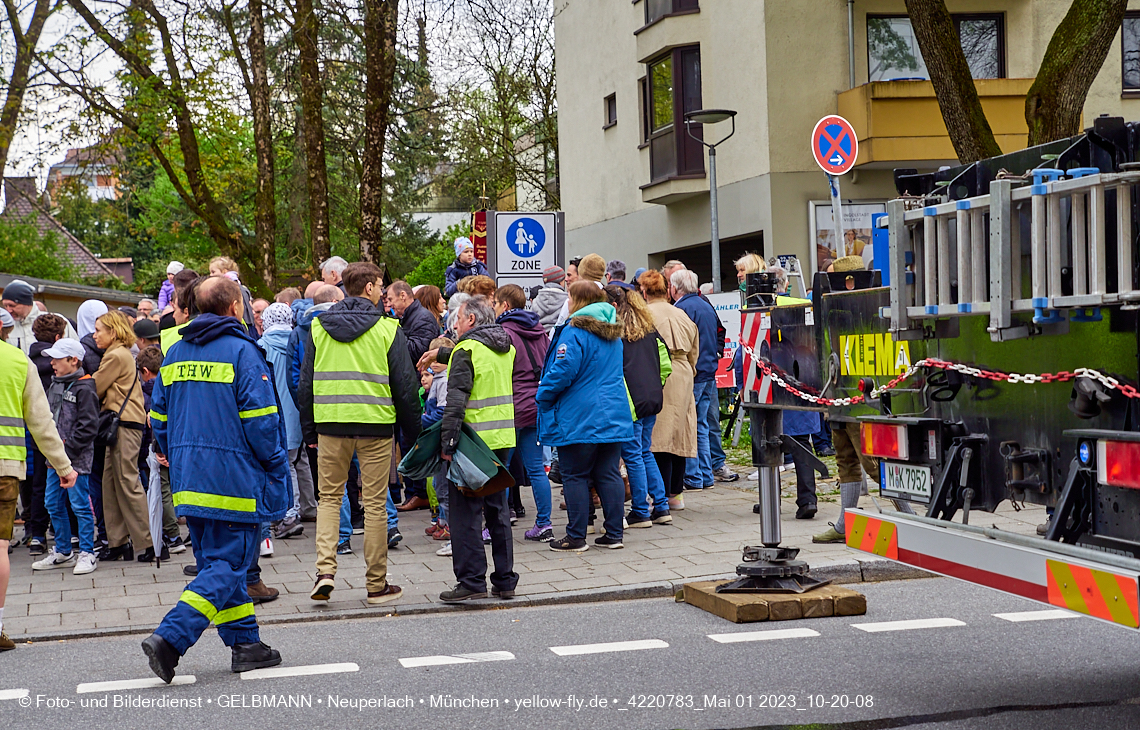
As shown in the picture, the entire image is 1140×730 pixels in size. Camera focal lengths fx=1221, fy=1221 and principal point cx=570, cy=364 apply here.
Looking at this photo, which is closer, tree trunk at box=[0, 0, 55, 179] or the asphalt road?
the asphalt road

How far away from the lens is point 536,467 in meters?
9.34

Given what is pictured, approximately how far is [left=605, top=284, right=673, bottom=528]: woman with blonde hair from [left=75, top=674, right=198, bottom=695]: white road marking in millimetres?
4255

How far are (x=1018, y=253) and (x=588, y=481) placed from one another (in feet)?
16.1

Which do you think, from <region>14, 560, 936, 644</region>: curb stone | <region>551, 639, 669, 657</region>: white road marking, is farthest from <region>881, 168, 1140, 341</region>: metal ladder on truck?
<region>14, 560, 936, 644</region>: curb stone

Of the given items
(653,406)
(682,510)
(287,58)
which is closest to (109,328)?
(653,406)

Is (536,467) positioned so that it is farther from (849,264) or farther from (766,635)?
(766,635)

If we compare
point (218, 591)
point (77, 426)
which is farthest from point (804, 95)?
point (218, 591)

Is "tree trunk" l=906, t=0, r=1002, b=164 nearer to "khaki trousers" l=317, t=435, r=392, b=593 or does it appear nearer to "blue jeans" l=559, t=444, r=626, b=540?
"blue jeans" l=559, t=444, r=626, b=540

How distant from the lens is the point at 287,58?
2378 centimetres

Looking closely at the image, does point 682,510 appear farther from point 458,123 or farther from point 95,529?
point 458,123

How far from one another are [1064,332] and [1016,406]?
49 centimetres

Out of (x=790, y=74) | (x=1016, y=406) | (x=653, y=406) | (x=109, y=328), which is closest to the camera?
(x=1016, y=406)

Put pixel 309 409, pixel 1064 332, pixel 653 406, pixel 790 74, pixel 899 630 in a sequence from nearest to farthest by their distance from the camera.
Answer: pixel 1064 332 < pixel 899 630 < pixel 309 409 < pixel 653 406 < pixel 790 74

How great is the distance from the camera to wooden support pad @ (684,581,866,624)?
6676mm
